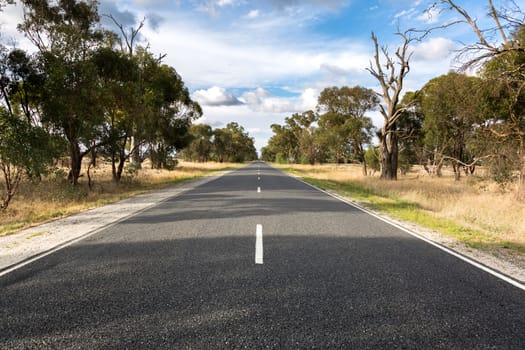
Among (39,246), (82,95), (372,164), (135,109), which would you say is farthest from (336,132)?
(39,246)

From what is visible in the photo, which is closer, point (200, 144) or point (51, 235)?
point (51, 235)

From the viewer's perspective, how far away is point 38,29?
15.7 m

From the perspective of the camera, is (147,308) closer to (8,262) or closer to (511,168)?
(8,262)

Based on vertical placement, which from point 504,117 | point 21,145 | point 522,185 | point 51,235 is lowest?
point 51,235

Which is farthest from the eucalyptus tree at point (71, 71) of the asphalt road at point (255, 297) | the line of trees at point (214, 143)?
the line of trees at point (214, 143)

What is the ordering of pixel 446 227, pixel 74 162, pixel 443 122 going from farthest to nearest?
pixel 443 122 < pixel 74 162 < pixel 446 227

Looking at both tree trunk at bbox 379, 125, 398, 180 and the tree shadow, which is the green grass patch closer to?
the tree shadow

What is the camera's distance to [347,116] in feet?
117

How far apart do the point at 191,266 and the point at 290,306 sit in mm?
1808

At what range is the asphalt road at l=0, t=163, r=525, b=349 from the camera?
8.86 ft

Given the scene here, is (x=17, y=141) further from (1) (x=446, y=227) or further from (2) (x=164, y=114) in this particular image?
(2) (x=164, y=114)

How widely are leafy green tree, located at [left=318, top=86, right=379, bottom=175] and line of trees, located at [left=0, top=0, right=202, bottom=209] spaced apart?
22035mm

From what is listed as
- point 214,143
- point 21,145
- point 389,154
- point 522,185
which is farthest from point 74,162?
point 214,143

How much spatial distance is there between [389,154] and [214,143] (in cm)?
6136
